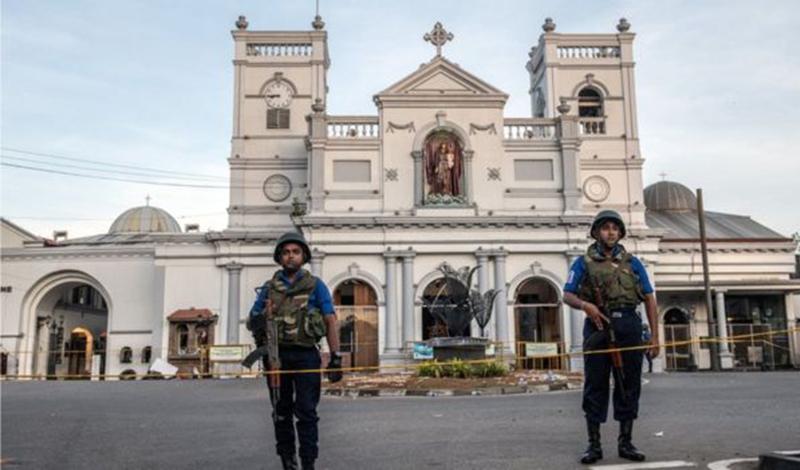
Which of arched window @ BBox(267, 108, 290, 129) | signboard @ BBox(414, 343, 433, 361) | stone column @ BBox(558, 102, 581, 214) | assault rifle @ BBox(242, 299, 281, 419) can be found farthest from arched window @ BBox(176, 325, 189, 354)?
assault rifle @ BBox(242, 299, 281, 419)

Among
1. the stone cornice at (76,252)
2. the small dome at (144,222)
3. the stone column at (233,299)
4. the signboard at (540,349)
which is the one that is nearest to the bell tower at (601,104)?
the signboard at (540,349)

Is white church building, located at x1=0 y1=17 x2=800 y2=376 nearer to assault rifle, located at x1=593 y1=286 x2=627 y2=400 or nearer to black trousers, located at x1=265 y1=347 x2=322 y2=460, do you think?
assault rifle, located at x1=593 y1=286 x2=627 y2=400

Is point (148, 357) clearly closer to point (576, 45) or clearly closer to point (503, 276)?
point (503, 276)

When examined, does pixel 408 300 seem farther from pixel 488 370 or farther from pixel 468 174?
pixel 488 370

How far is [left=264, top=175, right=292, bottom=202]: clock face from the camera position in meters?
34.8

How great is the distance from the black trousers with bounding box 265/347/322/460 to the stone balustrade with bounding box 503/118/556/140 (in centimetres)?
2825

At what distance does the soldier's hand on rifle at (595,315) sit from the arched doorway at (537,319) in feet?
80.4

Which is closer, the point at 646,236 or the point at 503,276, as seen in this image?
the point at 503,276

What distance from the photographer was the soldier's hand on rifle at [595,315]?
6086 millimetres

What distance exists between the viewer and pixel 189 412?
12273 mm

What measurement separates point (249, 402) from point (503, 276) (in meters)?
17.8

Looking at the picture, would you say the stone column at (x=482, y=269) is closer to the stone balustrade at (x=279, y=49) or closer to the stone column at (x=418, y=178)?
the stone column at (x=418, y=178)

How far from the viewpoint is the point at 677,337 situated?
117 ft

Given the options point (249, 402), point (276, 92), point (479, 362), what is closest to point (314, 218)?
point (276, 92)
